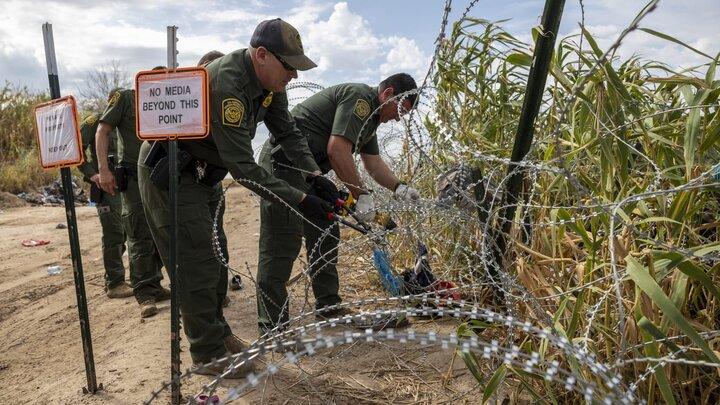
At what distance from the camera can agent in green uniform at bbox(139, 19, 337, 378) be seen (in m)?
2.69

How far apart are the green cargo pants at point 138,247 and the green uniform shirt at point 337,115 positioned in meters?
1.35

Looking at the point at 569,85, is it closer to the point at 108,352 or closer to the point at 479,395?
the point at 479,395

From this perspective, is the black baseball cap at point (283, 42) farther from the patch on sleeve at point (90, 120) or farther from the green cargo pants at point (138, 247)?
the patch on sleeve at point (90, 120)

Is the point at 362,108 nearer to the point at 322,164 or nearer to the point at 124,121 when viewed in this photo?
the point at 322,164

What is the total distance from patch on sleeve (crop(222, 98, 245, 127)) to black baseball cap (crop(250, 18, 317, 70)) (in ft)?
1.03

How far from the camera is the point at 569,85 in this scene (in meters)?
2.28

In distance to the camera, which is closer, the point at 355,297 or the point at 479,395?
the point at 479,395

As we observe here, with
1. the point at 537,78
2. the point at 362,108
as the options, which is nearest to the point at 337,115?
the point at 362,108

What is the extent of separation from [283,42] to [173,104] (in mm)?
658

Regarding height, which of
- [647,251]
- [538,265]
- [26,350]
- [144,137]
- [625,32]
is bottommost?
[26,350]

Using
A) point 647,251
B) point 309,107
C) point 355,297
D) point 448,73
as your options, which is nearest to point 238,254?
point 355,297

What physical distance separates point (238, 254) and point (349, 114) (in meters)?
3.06

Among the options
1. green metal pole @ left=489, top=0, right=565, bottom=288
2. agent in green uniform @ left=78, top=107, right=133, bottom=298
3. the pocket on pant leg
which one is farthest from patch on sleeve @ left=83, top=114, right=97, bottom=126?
green metal pole @ left=489, top=0, right=565, bottom=288

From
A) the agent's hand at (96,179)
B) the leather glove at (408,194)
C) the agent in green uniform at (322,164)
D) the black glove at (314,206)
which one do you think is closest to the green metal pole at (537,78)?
the black glove at (314,206)
